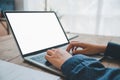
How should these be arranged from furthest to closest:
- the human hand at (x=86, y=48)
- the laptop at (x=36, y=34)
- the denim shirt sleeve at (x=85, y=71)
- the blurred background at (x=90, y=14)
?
1. the blurred background at (x=90, y=14)
2. the human hand at (x=86, y=48)
3. the laptop at (x=36, y=34)
4. the denim shirt sleeve at (x=85, y=71)

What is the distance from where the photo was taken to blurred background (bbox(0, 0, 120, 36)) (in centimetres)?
261

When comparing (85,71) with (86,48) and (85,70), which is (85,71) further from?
(86,48)

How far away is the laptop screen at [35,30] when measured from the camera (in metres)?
0.74

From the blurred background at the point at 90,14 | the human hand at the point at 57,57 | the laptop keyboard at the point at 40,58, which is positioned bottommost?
the blurred background at the point at 90,14

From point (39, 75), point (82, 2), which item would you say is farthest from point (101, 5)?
point (39, 75)

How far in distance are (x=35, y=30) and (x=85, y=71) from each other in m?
0.43

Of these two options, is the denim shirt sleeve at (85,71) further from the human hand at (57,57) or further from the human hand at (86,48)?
the human hand at (86,48)

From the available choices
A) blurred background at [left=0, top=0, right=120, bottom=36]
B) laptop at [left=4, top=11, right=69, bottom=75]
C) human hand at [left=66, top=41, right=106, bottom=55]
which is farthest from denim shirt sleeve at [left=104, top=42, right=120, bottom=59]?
blurred background at [left=0, top=0, right=120, bottom=36]

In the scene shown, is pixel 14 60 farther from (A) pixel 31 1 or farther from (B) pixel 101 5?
(A) pixel 31 1

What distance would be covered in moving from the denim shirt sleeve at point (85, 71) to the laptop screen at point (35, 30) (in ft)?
0.86

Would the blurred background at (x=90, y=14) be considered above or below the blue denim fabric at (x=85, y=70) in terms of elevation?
below

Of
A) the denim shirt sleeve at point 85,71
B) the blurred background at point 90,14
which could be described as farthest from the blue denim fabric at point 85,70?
the blurred background at point 90,14

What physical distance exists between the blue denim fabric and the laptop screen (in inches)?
10.4

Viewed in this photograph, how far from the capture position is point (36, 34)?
828mm
